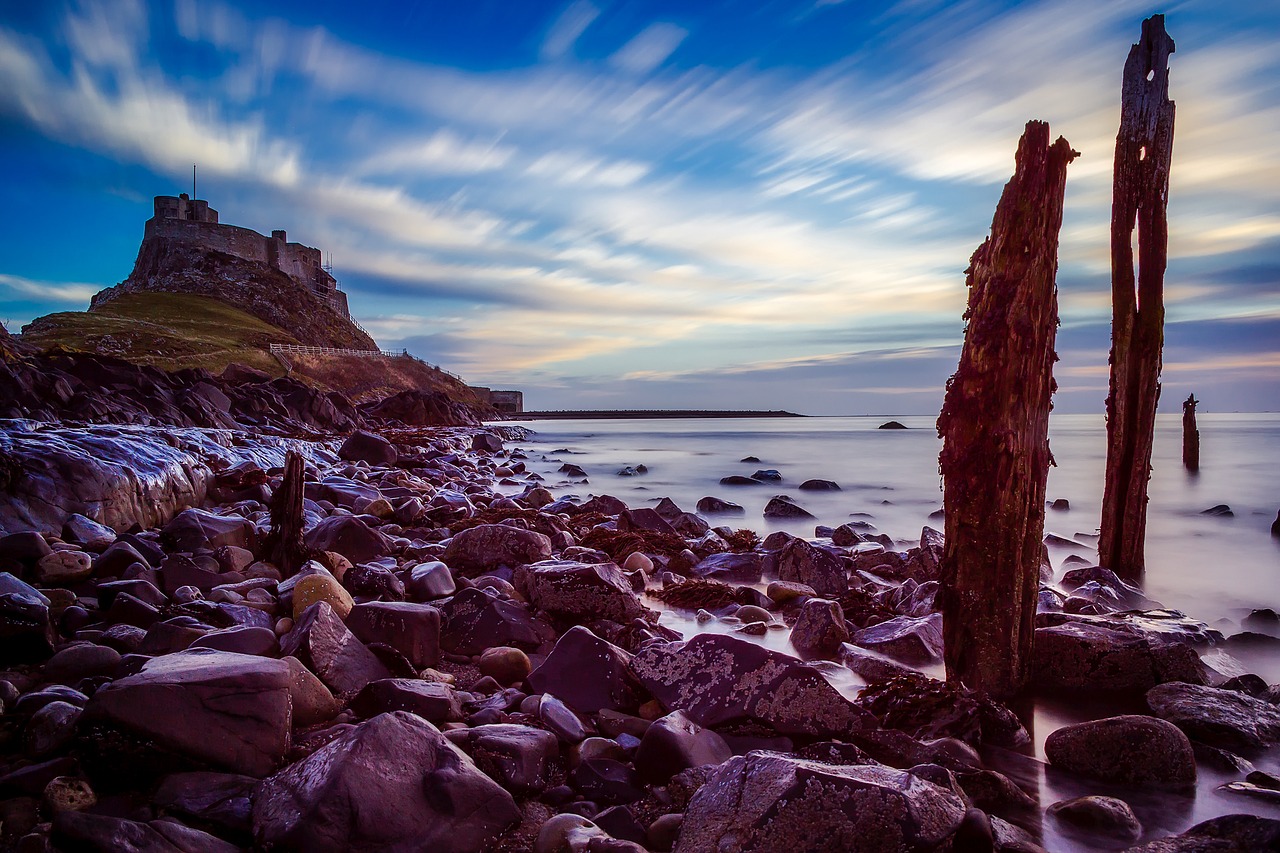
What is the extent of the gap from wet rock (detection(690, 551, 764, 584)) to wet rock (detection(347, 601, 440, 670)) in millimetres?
3996

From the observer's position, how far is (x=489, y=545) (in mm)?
6879

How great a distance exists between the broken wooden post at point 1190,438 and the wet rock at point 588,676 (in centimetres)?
2718

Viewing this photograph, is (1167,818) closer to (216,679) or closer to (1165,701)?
(1165,701)

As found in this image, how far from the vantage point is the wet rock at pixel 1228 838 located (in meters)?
2.32

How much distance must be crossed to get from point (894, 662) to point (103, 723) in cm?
429

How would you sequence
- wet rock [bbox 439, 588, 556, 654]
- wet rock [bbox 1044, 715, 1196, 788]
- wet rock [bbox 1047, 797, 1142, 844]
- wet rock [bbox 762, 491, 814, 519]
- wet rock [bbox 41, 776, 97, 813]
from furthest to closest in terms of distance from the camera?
wet rock [bbox 762, 491, 814, 519] < wet rock [bbox 439, 588, 556, 654] < wet rock [bbox 1044, 715, 1196, 788] < wet rock [bbox 1047, 797, 1142, 844] < wet rock [bbox 41, 776, 97, 813]

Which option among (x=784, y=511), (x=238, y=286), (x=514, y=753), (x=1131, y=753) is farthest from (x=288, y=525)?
(x=238, y=286)

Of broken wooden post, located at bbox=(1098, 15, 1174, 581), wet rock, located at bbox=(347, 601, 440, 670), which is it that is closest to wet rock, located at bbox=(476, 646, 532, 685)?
wet rock, located at bbox=(347, 601, 440, 670)

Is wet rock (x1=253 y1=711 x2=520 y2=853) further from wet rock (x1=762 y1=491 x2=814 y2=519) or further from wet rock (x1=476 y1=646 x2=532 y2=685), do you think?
wet rock (x1=762 y1=491 x2=814 y2=519)

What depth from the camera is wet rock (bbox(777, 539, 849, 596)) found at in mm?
7047

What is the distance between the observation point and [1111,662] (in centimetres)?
455

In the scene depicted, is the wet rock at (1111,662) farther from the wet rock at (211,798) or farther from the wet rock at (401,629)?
the wet rock at (211,798)

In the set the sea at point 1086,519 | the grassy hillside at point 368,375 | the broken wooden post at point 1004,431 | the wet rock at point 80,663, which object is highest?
the grassy hillside at point 368,375

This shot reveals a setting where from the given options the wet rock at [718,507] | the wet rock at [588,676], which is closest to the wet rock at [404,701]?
the wet rock at [588,676]
